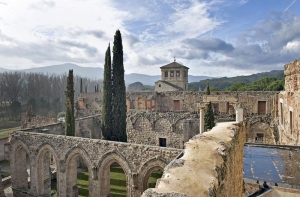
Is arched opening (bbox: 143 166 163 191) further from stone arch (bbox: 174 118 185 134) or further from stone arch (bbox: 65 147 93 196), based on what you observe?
stone arch (bbox: 174 118 185 134)

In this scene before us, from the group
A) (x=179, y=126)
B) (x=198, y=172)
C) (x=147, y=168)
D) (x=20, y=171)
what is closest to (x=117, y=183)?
(x=147, y=168)

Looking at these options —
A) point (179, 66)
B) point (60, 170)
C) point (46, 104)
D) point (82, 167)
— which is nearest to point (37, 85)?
point (46, 104)

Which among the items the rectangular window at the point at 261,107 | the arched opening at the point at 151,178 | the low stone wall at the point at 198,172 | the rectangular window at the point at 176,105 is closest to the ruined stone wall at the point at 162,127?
the arched opening at the point at 151,178

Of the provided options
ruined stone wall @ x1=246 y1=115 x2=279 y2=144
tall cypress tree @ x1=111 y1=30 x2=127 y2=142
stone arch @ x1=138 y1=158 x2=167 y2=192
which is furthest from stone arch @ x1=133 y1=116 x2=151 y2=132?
stone arch @ x1=138 y1=158 x2=167 y2=192

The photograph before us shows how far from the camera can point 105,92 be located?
57.1 feet

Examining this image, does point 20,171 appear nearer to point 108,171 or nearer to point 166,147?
point 108,171

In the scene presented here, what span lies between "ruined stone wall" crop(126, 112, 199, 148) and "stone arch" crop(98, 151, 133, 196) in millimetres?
8693

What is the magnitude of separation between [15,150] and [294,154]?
15.0 metres

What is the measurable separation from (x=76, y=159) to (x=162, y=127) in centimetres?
937

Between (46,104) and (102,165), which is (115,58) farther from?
(46,104)

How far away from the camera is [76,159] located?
41.1ft

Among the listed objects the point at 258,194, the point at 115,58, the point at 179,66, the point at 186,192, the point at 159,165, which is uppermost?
the point at 179,66

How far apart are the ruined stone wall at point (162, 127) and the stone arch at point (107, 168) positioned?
869 centimetres

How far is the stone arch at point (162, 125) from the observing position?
20025 mm
